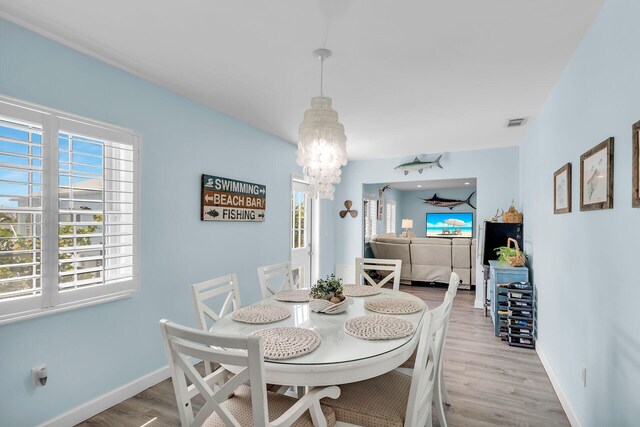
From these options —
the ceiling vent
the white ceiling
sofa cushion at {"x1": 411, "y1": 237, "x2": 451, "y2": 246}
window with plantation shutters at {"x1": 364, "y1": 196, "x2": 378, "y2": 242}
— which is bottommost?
sofa cushion at {"x1": 411, "y1": 237, "x2": 451, "y2": 246}

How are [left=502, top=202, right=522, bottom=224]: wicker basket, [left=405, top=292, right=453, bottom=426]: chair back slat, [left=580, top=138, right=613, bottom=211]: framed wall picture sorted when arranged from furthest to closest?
1. [left=502, top=202, right=522, bottom=224]: wicker basket
2. [left=580, top=138, right=613, bottom=211]: framed wall picture
3. [left=405, top=292, right=453, bottom=426]: chair back slat

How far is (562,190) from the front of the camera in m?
2.52

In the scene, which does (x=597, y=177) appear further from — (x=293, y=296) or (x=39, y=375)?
(x=39, y=375)

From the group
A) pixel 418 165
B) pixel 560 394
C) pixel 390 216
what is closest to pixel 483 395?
pixel 560 394

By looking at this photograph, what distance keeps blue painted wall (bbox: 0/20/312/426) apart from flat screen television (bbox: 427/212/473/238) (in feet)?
28.9

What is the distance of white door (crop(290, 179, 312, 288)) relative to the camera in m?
5.12

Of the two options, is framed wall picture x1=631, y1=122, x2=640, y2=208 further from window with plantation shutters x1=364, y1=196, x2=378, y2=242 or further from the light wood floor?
window with plantation shutters x1=364, y1=196, x2=378, y2=242

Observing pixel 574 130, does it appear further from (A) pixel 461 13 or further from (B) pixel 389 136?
(B) pixel 389 136

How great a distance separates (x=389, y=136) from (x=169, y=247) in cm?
294

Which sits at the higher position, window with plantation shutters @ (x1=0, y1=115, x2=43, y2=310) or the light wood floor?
window with plantation shutters @ (x1=0, y1=115, x2=43, y2=310)

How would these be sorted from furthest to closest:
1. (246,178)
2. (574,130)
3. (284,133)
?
(284,133)
(246,178)
(574,130)

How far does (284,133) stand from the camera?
444 cm

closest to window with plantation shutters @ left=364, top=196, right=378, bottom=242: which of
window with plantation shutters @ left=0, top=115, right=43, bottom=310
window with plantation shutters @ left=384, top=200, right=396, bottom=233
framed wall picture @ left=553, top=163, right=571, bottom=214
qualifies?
window with plantation shutters @ left=384, top=200, right=396, bottom=233

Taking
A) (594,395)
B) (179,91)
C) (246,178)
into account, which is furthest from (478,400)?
(179,91)
